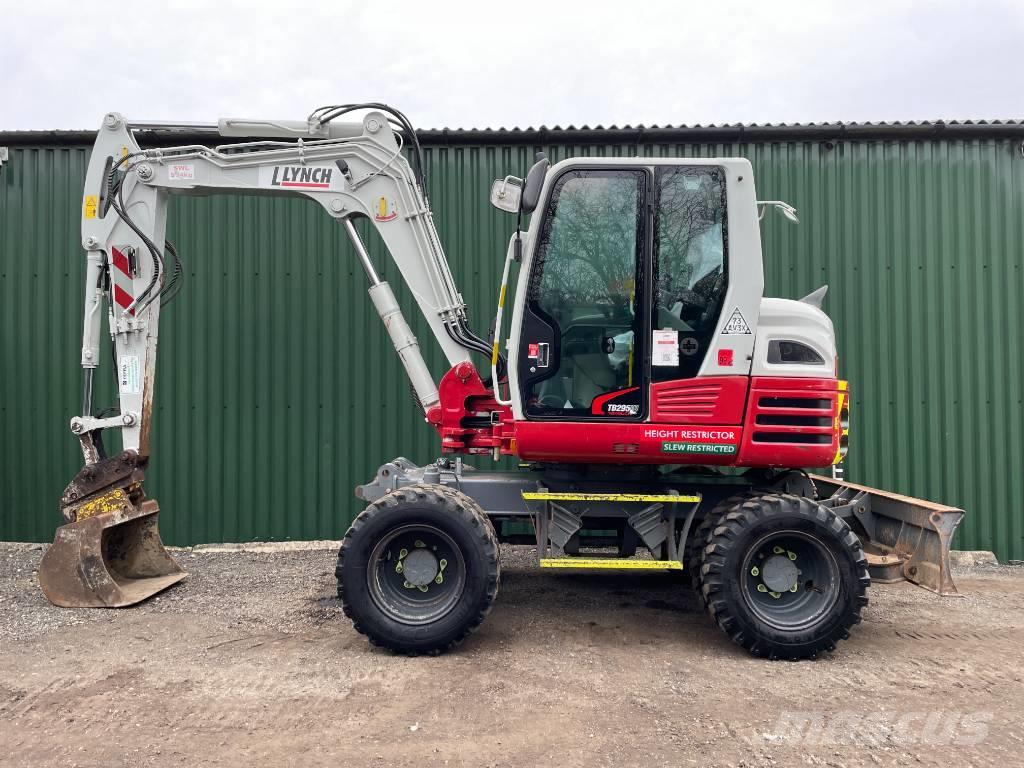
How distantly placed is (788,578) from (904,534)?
1.06m

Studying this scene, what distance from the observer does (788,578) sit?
5027 millimetres

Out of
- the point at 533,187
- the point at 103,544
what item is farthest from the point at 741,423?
the point at 103,544

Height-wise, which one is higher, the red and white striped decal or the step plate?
the red and white striped decal

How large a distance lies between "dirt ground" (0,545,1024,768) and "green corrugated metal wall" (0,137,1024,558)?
215 cm

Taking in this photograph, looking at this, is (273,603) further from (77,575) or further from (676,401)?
(676,401)

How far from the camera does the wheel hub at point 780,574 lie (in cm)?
503

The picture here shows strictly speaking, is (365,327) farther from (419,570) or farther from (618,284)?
(618,284)

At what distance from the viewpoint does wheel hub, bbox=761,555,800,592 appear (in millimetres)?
5027

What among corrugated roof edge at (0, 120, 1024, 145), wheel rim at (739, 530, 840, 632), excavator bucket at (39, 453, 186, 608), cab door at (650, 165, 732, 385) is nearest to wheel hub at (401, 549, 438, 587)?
cab door at (650, 165, 732, 385)

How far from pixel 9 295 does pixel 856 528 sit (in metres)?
9.19

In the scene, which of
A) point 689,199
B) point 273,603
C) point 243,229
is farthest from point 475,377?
point 243,229

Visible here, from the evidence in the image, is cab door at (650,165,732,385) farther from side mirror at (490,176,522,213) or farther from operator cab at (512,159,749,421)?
side mirror at (490,176,522,213)

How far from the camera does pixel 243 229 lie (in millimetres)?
8344

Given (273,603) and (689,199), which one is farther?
(273,603)
